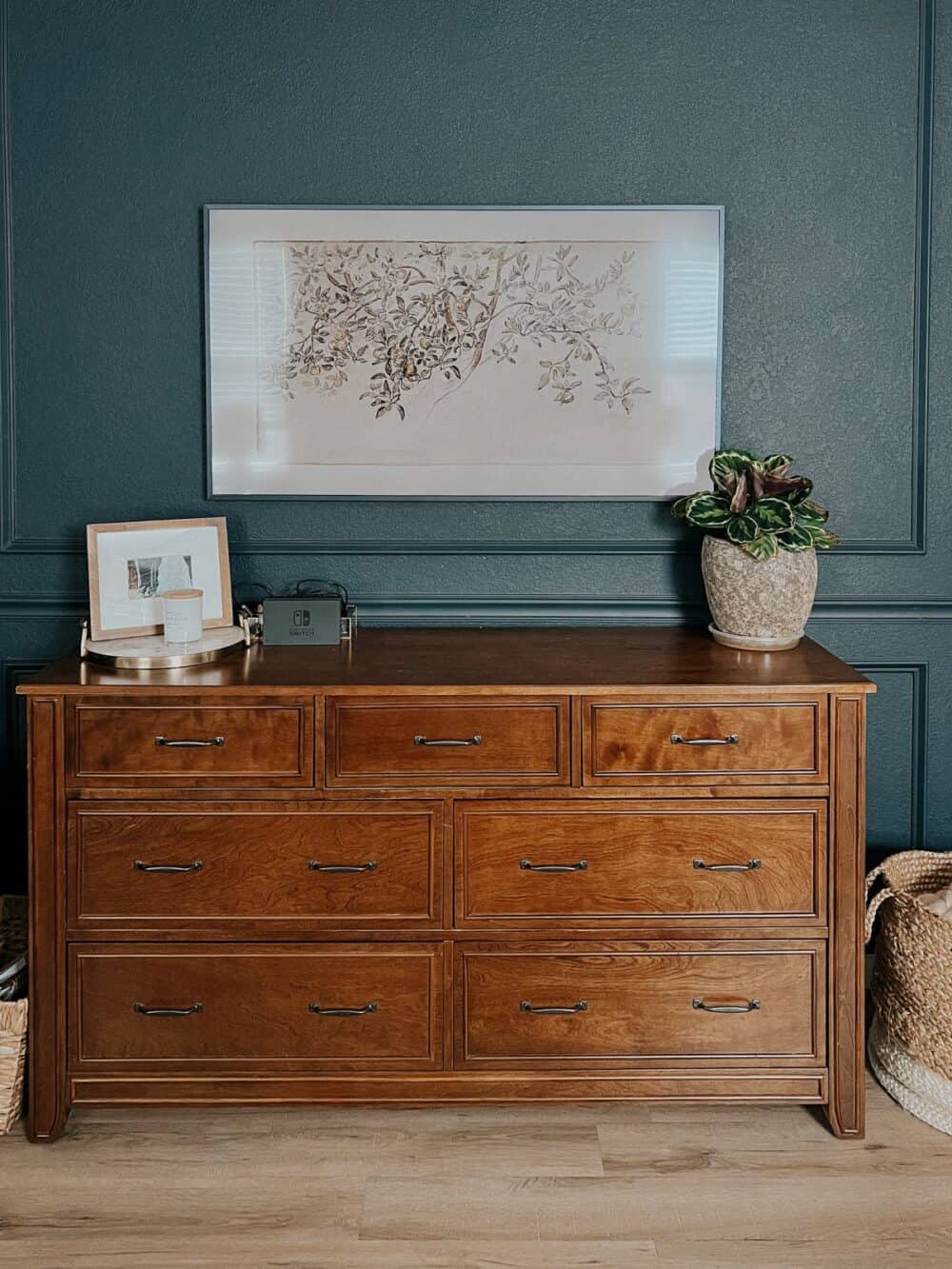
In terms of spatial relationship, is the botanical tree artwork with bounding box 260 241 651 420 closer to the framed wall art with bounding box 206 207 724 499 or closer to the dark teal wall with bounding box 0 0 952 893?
the framed wall art with bounding box 206 207 724 499

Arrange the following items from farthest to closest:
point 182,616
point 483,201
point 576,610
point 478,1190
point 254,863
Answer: point 576,610 → point 483,201 → point 182,616 → point 254,863 → point 478,1190

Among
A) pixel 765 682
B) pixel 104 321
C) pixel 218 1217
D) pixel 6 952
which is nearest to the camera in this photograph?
pixel 218 1217

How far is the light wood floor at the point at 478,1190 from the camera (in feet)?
6.31

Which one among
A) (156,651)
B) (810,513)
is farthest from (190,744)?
(810,513)

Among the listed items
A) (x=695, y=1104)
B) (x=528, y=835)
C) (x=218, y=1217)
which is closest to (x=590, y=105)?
(x=528, y=835)

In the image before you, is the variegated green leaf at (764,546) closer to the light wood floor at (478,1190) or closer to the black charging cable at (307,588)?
the black charging cable at (307,588)

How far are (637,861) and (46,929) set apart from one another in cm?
111

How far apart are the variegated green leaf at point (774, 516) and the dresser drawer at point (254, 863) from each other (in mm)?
882

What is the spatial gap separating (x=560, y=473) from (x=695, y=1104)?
1.36 m

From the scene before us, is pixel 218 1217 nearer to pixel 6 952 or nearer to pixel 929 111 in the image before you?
pixel 6 952

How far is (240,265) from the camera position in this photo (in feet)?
8.62

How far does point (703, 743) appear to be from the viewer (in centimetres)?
216

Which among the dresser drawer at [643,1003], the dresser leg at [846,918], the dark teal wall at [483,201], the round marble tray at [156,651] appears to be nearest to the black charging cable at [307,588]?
the dark teal wall at [483,201]

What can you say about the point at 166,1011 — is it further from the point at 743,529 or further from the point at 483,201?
the point at 483,201
